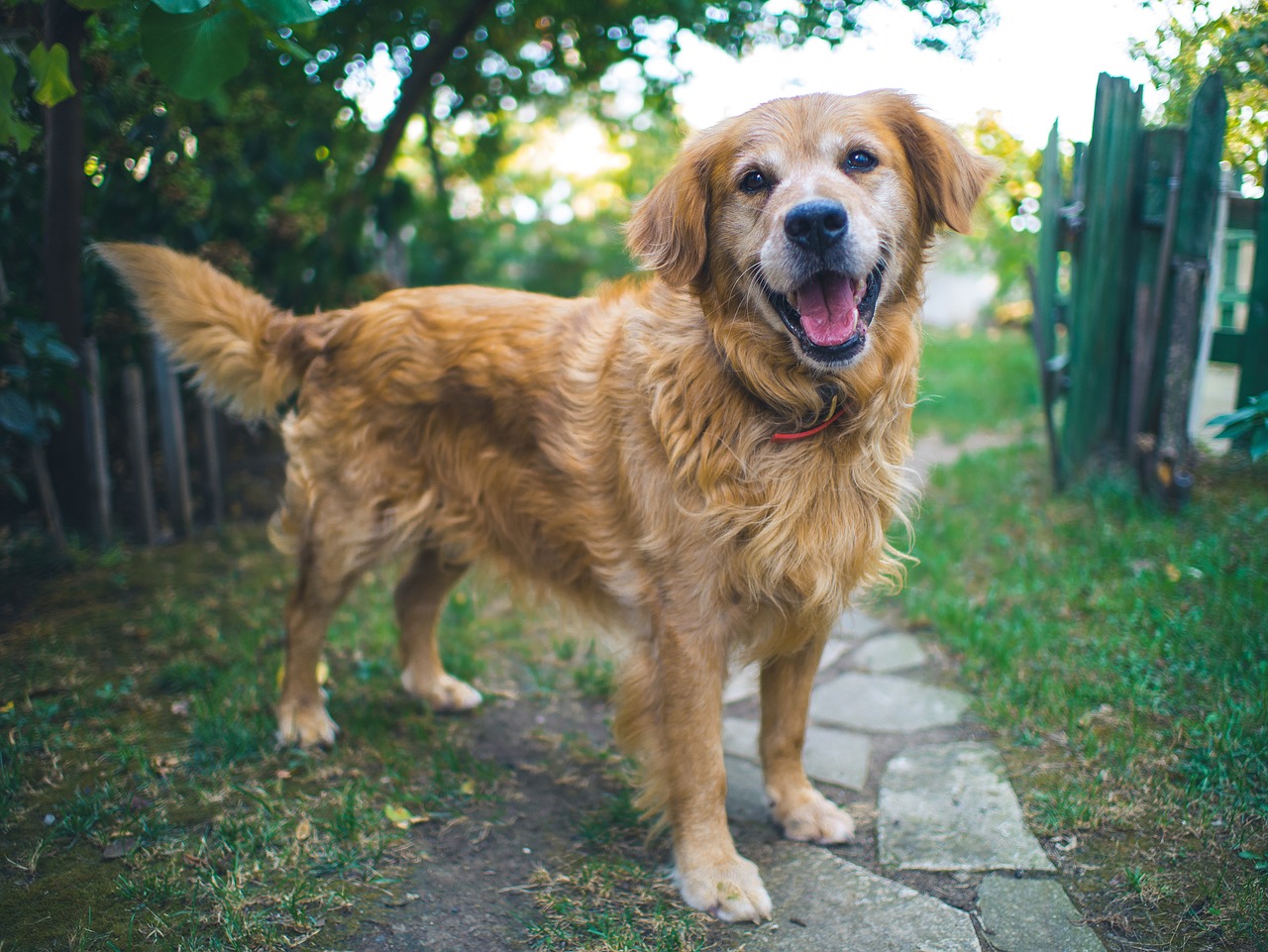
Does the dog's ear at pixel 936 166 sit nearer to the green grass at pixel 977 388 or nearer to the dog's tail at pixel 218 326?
the dog's tail at pixel 218 326

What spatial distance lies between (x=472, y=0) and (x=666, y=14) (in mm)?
1016

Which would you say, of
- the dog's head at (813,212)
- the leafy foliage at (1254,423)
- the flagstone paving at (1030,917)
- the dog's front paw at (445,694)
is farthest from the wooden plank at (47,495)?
the leafy foliage at (1254,423)

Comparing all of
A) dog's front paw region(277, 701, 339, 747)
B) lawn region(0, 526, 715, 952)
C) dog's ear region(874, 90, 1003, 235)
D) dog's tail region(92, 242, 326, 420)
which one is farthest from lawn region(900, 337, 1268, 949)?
dog's tail region(92, 242, 326, 420)

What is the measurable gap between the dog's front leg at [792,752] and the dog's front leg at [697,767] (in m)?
0.29

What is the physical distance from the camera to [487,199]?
9.88 meters

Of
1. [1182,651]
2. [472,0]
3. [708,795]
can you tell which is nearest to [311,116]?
[472,0]

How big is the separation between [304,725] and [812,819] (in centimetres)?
175

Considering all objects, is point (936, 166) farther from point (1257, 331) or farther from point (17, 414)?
point (17, 414)

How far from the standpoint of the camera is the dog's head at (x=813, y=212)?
2129 millimetres

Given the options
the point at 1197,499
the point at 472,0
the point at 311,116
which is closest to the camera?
the point at 1197,499

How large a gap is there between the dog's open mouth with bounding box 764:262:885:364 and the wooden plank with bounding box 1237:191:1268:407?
267 centimetres

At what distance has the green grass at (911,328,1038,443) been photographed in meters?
7.13

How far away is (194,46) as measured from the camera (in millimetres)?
2035

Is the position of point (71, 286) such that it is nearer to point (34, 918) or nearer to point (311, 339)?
point (311, 339)
